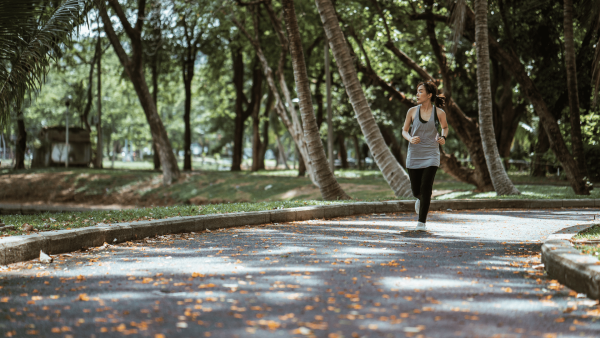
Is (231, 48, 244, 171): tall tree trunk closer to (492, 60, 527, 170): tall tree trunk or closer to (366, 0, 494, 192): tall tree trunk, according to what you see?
(492, 60, 527, 170): tall tree trunk

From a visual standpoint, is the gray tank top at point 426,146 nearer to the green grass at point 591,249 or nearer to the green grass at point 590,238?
the green grass at point 590,238

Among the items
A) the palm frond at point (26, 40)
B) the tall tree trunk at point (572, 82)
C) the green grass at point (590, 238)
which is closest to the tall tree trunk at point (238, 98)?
the tall tree trunk at point (572, 82)

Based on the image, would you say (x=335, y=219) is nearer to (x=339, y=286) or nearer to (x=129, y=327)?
(x=339, y=286)

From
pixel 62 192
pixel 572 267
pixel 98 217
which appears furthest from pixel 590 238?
pixel 62 192

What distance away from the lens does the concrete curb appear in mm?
6066

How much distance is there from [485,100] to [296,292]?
11.8 metres

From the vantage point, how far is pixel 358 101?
13820 mm

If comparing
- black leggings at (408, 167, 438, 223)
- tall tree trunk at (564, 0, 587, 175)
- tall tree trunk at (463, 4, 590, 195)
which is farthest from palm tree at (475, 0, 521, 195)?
black leggings at (408, 167, 438, 223)

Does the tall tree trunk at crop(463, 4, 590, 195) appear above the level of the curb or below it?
Answer: above

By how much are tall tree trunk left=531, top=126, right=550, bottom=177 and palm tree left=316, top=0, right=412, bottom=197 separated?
17.2m

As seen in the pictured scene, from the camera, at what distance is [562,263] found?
487 centimetres

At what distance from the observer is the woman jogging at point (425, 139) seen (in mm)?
8008

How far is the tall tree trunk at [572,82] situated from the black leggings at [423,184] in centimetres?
946

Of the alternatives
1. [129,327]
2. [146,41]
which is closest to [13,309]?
[129,327]
